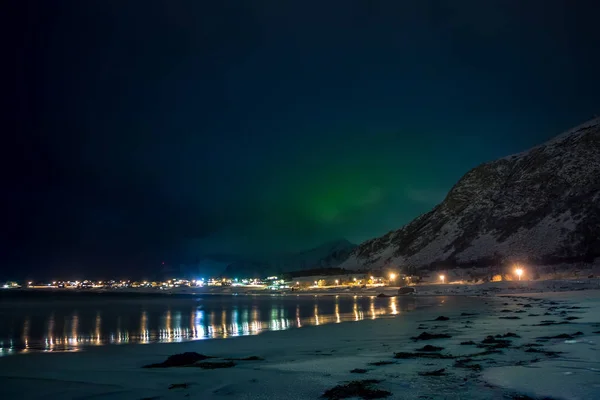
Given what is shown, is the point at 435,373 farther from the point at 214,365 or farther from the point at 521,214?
the point at 521,214

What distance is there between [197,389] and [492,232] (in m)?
145

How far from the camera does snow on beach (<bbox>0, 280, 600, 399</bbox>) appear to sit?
8977 mm

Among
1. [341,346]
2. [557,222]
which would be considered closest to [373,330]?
[341,346]

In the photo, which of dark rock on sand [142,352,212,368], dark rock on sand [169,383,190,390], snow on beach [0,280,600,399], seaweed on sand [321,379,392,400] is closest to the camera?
seaweed on sand [321,379,392,400]

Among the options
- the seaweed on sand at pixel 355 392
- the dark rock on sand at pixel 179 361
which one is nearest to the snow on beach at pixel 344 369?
the seaweed on sand at pixel 355 392

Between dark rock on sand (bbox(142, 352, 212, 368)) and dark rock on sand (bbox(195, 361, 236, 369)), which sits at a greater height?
dark rock on sand (bbox(142, 352, 212, 368))

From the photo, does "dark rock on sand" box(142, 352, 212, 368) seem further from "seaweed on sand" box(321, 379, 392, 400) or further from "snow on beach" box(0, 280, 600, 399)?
"seaweed on sand" box(321, 379, 392, 400)

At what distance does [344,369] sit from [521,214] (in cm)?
14193

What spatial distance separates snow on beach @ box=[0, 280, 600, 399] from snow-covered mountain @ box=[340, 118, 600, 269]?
10338cm

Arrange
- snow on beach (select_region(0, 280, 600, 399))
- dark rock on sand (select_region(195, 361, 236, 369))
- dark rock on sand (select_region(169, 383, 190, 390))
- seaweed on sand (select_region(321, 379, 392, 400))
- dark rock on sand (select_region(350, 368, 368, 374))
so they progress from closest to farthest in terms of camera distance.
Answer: seaweed on sand (select_region(321, 379, 392, 400))
snow on beach (select_region(0, 280, 600, 399))
dark rock on sand (select_region(169, 383, 190, 390))
dark rock on sand (select_region(350, 368, 368, 374))
dark rock on sand (select_region(195, 361, 236, 369))

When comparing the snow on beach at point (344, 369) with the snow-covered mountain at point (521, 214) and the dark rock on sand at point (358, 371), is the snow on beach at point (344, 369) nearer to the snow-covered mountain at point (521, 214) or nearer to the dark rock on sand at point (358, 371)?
the dark rock on sand at point (358, 371)

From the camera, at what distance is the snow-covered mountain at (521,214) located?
115 m

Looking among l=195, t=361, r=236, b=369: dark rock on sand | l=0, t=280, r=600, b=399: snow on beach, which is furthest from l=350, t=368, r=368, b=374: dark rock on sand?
l=195, t=361, r=236, b=369: dark rock on sand

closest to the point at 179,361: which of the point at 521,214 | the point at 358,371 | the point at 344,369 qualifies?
the point at 344,369
